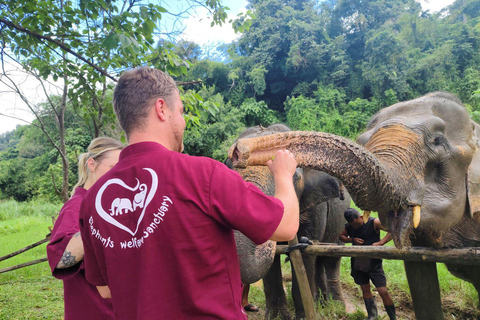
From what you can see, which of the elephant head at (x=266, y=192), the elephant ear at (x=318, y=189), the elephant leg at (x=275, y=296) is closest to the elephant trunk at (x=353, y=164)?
the elephant head at (x=266, y=192)

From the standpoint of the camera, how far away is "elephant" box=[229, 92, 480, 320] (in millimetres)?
2246

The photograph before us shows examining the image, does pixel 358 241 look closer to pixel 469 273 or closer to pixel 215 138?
pixel 469 273

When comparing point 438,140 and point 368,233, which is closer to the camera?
point 438,140

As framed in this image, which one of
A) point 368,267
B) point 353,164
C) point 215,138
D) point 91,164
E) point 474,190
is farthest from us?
point 215,138

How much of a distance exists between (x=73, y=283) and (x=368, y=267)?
3524mm

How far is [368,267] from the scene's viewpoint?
4543 mm

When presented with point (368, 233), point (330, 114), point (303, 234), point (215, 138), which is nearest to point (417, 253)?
point (368, 233)

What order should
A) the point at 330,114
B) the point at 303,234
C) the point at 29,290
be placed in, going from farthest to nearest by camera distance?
the point at 330,114
the point at 29,290
the point at 303,234

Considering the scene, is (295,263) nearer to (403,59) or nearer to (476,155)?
(476,155)

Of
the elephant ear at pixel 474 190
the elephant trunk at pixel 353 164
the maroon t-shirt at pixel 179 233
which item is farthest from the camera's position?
the elephant ear at pixel 474 190

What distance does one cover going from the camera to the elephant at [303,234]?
277cm

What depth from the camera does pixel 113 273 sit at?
1374 millimetres

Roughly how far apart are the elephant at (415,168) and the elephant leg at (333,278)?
88.0 inches

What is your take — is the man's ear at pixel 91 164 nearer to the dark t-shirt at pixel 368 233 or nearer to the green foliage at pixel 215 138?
the dark t-shirt at pixel 368 233
